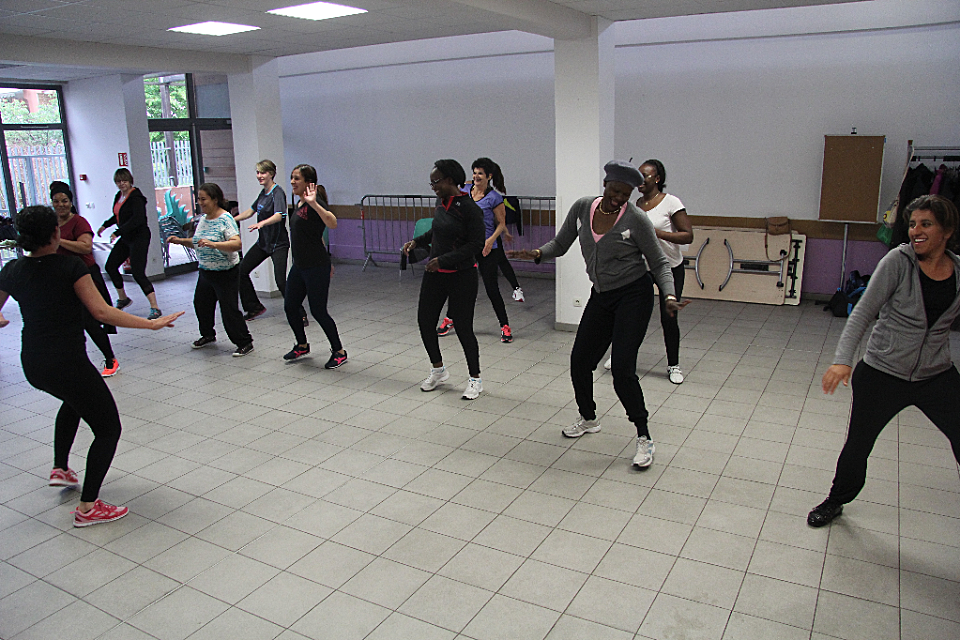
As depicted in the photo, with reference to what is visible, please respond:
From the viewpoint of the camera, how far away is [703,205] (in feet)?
29.5

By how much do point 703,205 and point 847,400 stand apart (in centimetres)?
411

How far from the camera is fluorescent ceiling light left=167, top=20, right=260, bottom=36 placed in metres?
6.84

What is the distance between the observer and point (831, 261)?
330 inches

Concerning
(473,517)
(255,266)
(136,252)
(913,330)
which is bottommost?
(473,517)

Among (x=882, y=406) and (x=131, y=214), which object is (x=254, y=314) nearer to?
(x=131, y=214)

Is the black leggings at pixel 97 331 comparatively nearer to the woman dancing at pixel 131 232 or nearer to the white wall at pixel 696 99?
the woman dancing at pixel 131 232

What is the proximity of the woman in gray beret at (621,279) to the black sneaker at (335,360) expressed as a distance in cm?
259

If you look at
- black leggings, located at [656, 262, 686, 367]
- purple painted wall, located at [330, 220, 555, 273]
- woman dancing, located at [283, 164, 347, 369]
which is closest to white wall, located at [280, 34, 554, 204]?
purple painted wall, located at [330, 220, 555, 273]

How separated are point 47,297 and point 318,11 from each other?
12.5ft

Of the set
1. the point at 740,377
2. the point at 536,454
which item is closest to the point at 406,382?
the point at 536,454

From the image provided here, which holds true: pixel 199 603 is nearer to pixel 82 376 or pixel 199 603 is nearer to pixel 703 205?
pixel 82 376

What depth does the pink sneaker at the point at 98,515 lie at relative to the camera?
3.78 metres

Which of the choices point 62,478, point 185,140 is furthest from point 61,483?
point 185,140

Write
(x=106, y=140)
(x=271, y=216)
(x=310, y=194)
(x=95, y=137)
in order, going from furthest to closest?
(x=95, y=137) → (x=106, y=140) → (x=271, y=216) → (x=310, y=194)
